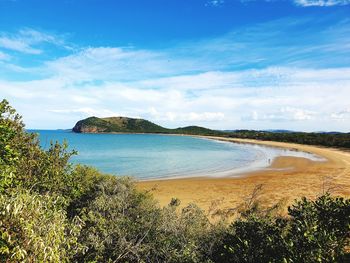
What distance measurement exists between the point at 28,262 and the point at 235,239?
6.51 m

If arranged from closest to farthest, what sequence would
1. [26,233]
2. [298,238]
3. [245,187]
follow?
[26,233] < [298,238] < [245,187]

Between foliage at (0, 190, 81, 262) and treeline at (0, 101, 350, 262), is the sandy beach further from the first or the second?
foliage at (0, 190, 81, 262)

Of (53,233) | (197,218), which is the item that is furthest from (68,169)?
(53,233)

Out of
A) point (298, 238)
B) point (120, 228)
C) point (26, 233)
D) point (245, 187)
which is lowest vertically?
point (245, 187)

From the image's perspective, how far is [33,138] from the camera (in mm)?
15750

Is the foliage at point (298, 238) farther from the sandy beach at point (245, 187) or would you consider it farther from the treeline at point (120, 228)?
the sandy beach at point (245, 187)

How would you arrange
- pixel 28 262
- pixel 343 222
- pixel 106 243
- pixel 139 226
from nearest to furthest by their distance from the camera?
pixel 28 262, pixel 343 222, pixel 106 243, pixel 139 226

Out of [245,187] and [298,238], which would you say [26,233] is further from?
[245,187]

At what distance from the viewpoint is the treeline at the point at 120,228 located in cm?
696

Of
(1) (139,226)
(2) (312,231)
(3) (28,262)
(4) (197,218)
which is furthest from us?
(4) (197,218)

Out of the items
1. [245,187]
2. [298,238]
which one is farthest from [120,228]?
[245,187]

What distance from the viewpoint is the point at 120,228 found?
12539 mm

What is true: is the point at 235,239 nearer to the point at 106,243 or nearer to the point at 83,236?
the point at 106,243

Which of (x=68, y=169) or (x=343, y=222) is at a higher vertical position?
(x=68, y=169)
